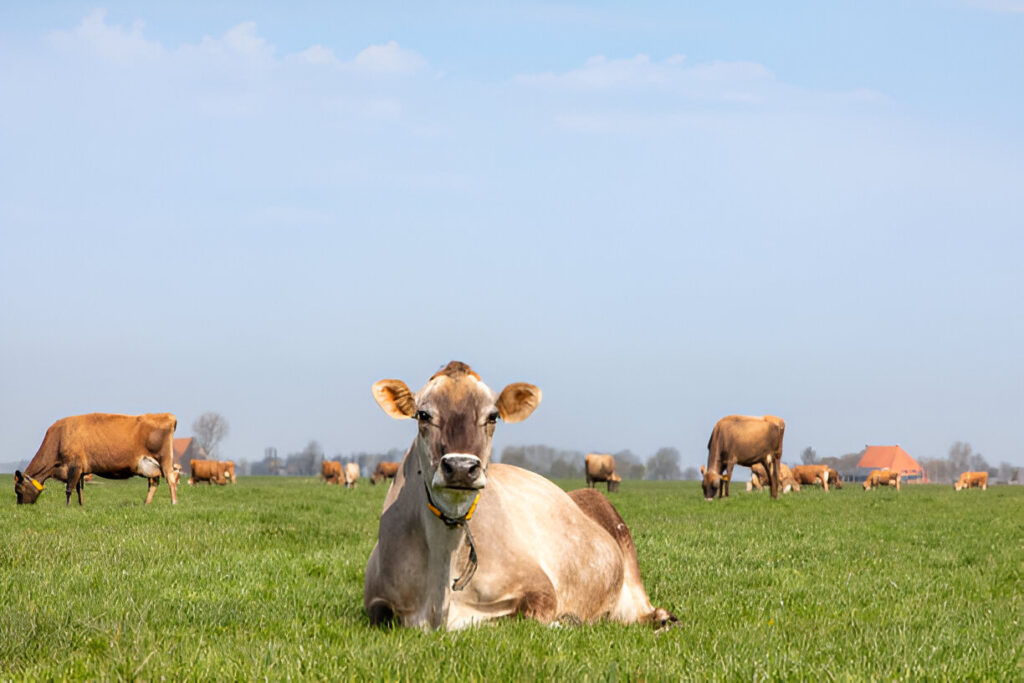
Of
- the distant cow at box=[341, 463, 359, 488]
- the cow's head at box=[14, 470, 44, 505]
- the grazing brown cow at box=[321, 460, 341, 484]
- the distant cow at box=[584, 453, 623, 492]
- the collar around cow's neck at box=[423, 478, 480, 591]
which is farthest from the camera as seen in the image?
the grazing brown cow at box=[321, 460, 341, 484]

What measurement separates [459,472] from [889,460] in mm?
157995

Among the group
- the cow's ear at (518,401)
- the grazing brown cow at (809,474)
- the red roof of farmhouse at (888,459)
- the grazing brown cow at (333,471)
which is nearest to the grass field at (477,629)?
the cow's ear at (518,401)

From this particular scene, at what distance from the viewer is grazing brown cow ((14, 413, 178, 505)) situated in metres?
26.2

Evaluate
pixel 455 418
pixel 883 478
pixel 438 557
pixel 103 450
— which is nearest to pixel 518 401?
pixel 455 418

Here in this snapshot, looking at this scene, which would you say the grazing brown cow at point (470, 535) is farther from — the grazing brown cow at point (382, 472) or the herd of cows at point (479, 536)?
Result: the grazing brown cow at point (382, 472)

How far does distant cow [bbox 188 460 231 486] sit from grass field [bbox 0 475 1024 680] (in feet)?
145

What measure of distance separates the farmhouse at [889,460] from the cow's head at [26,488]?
14194 cm

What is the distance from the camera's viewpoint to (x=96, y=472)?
27.3 m

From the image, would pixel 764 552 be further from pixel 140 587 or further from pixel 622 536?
pixel 140 587

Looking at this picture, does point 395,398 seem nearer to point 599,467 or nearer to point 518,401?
point 518,401

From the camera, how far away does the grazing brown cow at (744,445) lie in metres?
36.4

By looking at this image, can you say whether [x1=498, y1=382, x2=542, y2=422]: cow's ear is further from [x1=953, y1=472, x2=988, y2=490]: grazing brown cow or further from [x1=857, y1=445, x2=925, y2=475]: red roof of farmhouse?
[x1=857, y1=445, x2=925, y2=475]: red roof of farmhouse

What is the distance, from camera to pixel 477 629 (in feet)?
21.0

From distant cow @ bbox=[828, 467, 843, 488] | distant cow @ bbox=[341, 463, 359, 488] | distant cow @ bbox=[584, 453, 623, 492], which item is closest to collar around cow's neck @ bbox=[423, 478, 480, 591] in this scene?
distant cow @ bbox=[584, 453, 623, 492]
